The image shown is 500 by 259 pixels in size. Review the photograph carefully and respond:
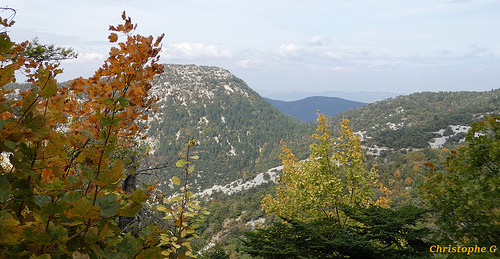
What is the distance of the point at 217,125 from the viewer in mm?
140750

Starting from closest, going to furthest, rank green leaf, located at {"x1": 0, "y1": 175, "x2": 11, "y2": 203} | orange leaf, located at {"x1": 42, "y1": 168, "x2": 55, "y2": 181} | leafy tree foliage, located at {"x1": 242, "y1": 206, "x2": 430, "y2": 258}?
green leaf, located at {"x1": 0, "y1": 175, "x2": 11, "y2": 203}, orange leaf, located at {"x1": 42, "y1": 168, "x2": 55, "y2": 181}, leafy tree foliage, located at {"x1": 242, "y1": 206, "x2": 430, "y2": 258}

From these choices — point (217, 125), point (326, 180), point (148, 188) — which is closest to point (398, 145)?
point (326, 180)

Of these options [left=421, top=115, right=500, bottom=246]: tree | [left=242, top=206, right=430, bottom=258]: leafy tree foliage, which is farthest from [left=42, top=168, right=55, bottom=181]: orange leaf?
[left=242, top=206, right=430, bottom=258]: leafy tree foliage

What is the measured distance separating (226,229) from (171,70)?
442 feet

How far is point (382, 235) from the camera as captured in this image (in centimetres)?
726

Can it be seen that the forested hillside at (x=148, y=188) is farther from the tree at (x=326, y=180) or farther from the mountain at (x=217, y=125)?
the mountain at (x=217, y=125)

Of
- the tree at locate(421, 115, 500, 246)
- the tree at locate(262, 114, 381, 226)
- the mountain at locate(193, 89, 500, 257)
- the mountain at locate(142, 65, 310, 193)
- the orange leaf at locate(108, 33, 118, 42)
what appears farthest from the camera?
the mountain at locate(142, 65, 310, 193)

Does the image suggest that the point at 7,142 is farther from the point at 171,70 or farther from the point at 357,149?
the point at 171,70

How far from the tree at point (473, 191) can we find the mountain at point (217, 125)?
4070 inches

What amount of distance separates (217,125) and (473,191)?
5456 inches

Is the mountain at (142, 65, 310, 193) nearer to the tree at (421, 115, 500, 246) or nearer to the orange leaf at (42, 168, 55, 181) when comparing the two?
the tree at (421, 115, 500, 246)

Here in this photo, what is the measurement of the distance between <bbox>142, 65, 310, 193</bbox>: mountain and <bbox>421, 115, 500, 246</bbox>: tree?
339 ft

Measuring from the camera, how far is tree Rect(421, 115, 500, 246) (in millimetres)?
3471

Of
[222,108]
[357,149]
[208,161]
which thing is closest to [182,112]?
[222,108]
